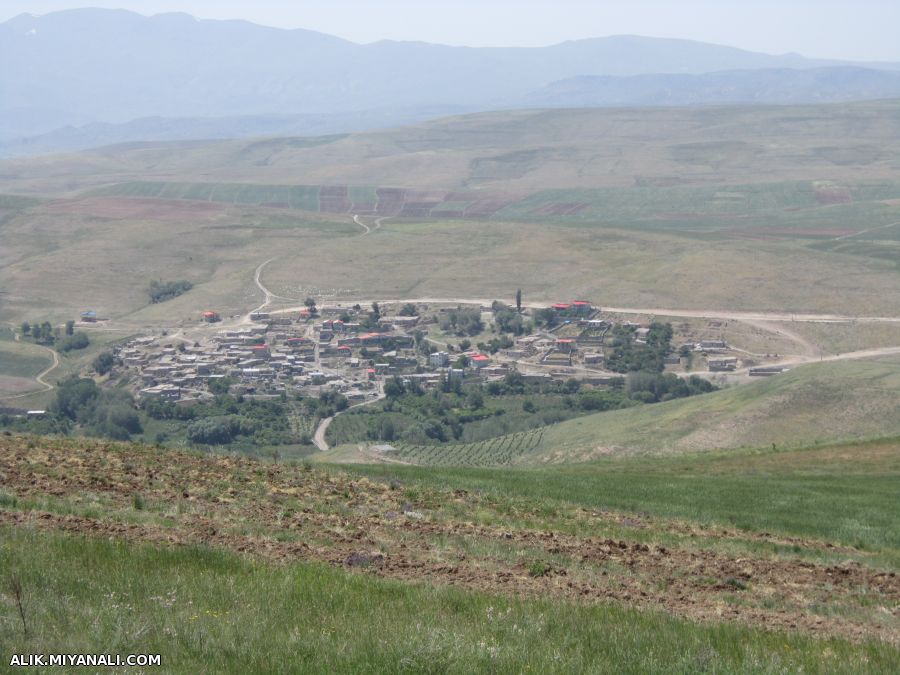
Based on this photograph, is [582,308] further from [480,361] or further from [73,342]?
[73,342]

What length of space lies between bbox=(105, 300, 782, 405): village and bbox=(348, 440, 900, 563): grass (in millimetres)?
33883

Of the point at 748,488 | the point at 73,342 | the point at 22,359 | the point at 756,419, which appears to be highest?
the point at 748,488

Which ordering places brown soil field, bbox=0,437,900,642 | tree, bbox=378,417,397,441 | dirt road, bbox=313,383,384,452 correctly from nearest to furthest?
brown soil field, bbox=0,437,900,642, dirt road, bbox=313,383,384,452, tree, bbox=378,417,397,441

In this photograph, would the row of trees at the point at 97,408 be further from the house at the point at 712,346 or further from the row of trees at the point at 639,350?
the house at the point at 712,346

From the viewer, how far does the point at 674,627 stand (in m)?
8.82

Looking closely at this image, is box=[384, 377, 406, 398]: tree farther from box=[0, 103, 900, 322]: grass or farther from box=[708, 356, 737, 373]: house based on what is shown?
box=[0, 103, 900, 322]: grass

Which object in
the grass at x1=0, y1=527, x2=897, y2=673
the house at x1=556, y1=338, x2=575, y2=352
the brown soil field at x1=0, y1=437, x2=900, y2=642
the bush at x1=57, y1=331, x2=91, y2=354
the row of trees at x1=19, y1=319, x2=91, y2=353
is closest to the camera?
the grass at x1=0, y1=527, x2=897, y2=673

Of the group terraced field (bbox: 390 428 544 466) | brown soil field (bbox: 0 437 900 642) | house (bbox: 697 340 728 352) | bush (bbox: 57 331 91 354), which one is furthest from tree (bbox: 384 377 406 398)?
brown soil field (bbox: 0 437 900 642)

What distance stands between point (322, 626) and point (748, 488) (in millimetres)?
14103

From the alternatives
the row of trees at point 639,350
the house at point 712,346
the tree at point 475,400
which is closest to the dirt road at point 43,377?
the tree at point 475,400

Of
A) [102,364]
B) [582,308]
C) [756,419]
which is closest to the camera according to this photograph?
[756,419]

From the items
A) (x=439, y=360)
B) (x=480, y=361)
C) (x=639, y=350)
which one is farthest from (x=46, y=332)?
(x=639, y=350)

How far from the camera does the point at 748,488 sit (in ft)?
68.2

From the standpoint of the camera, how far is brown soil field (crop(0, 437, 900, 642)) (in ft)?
34.5
